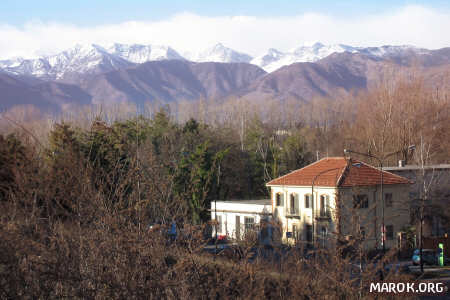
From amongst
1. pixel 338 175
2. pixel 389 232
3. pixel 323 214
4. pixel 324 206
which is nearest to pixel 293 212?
pixel 324 206

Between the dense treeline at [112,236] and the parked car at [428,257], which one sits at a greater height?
the dense treeline at [112,236]

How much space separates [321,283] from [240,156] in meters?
39.7

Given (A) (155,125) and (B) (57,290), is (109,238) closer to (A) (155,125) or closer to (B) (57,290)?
(B) (57,290)

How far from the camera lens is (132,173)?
6184 mm

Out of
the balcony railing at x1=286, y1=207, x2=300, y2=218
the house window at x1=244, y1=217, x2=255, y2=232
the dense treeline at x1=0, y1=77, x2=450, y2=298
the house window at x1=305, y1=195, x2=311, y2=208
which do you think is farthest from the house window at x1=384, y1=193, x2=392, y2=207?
the dense treeline at x1=0, y1=77, x2=450, y2=298

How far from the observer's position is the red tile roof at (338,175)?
102 feet

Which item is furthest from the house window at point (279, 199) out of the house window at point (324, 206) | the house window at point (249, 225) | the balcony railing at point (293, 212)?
the house window at point (324, 206)

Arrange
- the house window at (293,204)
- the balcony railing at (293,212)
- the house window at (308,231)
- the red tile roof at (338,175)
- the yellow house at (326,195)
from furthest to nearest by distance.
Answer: the house window at (293,204), the balcony railing at (293,212), the house window at (308,231), the red tile roof at (338,175), the yellow house at (326,195)

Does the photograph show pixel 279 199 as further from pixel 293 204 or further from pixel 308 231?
pixel 308 231

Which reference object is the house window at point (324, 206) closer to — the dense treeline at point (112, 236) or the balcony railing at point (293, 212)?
the balcony railing at point (293, 212)

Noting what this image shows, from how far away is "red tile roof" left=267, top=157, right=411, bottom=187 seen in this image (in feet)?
102

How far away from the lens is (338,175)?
30672 mm

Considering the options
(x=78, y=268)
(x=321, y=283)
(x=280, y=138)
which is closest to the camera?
(x=78, y=268)

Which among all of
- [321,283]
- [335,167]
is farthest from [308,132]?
[321,283]
